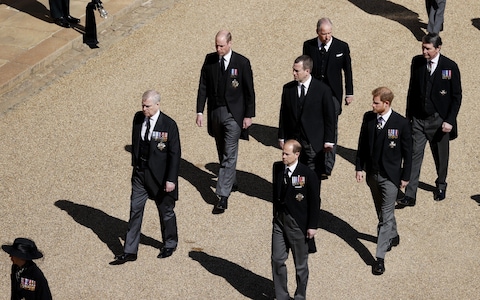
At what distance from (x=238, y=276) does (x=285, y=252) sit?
910mm

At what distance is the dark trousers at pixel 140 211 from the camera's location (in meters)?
11.6

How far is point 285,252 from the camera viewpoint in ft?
35.1

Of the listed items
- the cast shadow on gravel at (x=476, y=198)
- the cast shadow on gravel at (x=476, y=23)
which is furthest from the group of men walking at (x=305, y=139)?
the cast shadow on gravel at (x=476, y=23)

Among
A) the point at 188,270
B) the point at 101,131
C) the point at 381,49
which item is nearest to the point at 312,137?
the point at 188,270

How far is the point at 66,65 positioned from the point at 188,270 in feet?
18.6

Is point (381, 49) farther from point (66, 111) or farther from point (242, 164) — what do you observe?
point (66, 111)

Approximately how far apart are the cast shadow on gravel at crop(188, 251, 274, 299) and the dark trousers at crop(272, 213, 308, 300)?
449mm

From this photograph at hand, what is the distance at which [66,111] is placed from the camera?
14859mm

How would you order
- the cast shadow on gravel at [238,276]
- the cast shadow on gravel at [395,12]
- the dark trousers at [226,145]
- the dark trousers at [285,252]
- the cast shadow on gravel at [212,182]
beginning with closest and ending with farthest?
the dark trousers at [285,252]
the cast shadow on gravel at [238,276]
the dark trousers at [226,145]
the cast shadow on gravel at [212,182]
the cast shadow on gravel at [395,12]

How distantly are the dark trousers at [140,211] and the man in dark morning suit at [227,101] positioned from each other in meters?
0.98

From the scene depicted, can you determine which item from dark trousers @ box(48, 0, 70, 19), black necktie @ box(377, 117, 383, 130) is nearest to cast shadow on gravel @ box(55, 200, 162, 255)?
black necktie @ box(377, 117, 383, 130)

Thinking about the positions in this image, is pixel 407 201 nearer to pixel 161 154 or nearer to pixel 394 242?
pixel 394 242

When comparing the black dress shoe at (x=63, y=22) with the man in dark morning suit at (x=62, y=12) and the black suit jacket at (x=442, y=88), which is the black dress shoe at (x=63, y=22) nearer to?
the man in dark morning suit at (x=62, y=12)

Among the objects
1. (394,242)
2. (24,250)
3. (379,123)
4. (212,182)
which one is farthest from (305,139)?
(24,250)
